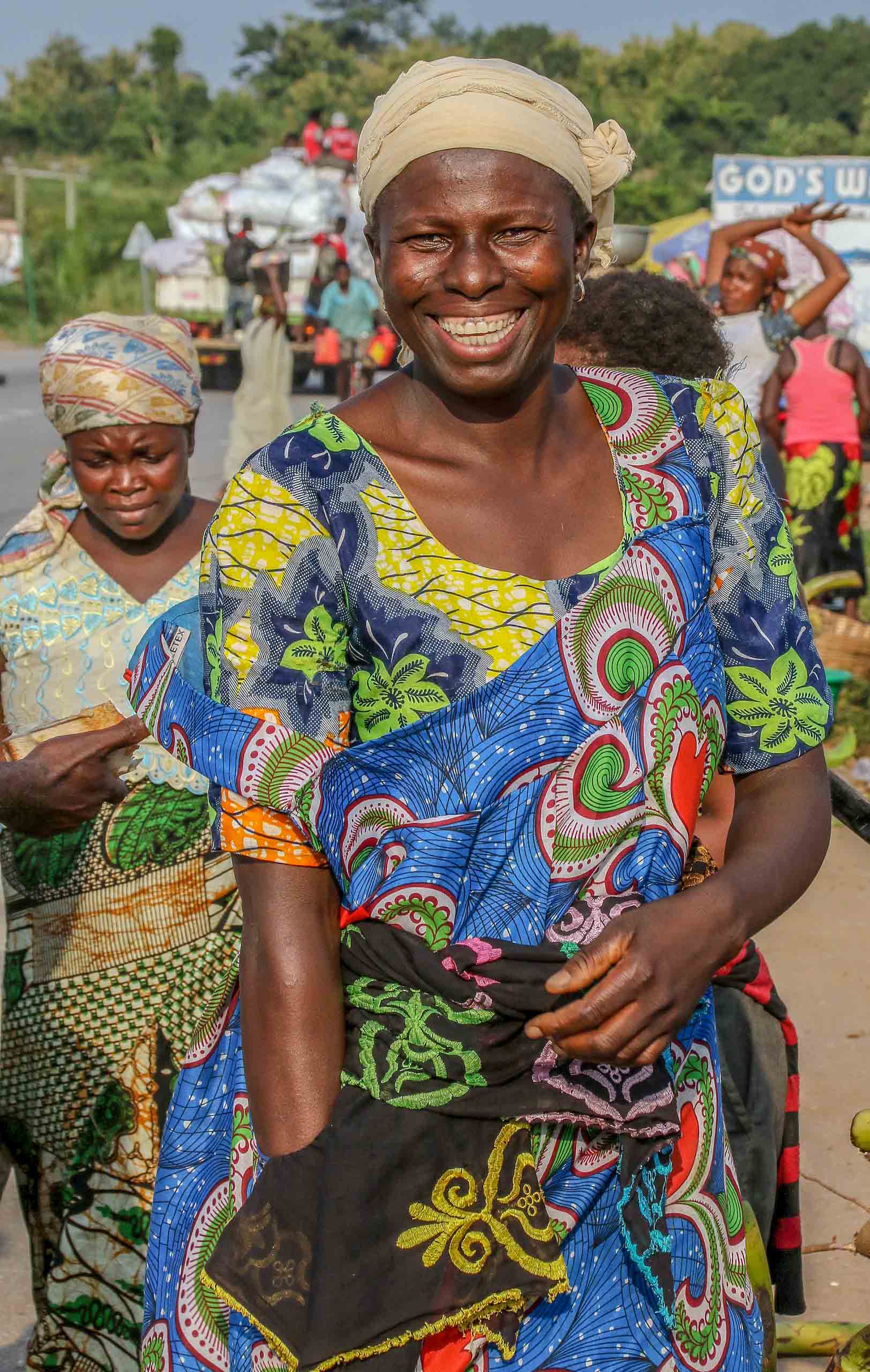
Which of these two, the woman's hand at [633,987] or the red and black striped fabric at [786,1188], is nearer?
the woman's hand at [633,987]

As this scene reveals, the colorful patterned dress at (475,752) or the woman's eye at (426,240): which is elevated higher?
Result: the woman's eye at (426,240)

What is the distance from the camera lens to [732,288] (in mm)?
7512

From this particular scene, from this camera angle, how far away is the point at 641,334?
114 inches

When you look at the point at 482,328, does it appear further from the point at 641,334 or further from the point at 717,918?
the point at 641,334

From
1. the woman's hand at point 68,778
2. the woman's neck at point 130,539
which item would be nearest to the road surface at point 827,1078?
the woman's hand at point 68,778

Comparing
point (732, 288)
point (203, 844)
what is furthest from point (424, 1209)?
point (732, 288)

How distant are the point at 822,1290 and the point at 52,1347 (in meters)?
1.57

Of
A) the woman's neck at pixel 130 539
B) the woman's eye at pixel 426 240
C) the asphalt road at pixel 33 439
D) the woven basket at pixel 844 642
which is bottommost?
the asphalt road at pixel 33 439

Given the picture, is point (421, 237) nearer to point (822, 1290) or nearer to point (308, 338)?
point (822, 1290)

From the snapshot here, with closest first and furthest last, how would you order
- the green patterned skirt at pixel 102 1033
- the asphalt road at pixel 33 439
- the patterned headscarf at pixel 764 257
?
the green patterned skirt at pixel 102 1033, the patterned headscarf at pixel 764 257, the asphalt road at pixel 33 439

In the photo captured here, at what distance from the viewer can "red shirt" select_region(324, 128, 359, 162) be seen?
83.0 ft

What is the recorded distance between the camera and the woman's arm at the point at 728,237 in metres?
7.80

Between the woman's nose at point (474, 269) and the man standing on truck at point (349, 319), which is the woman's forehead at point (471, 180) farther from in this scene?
the man standing on truck at point (349, 319)


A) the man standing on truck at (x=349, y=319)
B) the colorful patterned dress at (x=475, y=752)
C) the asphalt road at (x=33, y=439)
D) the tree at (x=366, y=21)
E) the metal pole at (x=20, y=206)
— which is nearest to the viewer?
the colorful patterned dress at (x=475, y=752)
